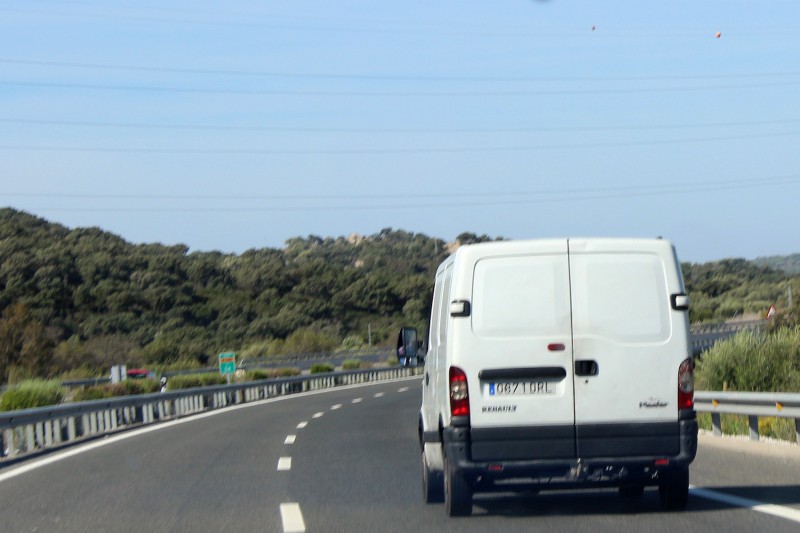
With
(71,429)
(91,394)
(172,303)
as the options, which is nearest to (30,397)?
(91,394)

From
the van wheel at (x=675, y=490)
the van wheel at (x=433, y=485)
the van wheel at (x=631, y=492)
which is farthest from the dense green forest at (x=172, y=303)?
the van wheel at (x=675, y=490)

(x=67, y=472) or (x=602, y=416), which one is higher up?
(x=602, y=416)

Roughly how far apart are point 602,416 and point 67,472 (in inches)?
340

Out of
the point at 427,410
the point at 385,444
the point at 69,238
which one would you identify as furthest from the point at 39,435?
the point at 69,238

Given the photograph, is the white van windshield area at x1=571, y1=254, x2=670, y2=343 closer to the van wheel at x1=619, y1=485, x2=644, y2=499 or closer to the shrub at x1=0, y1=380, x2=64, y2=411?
the van wheel at x1=619, y1=485, x2=644, y2=499

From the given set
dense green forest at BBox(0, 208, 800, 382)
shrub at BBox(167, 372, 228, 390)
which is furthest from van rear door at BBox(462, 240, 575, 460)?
dense green forest at BBox(0, 208, 800, 382)

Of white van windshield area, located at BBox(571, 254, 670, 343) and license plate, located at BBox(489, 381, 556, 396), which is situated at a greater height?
white van windshield area, located at BBox(571, 254, 670, 343)

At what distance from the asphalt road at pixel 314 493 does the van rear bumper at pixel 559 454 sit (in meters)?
0.44

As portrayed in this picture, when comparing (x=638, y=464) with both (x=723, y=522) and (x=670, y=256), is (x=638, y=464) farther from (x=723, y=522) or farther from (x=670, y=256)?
(x=670, y=256)

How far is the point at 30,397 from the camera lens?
26156 millimetres

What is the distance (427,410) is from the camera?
10.8m

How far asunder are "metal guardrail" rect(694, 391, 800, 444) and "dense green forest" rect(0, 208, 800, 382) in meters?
41.6

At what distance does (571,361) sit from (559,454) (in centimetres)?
71

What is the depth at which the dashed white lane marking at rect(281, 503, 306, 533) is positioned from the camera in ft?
31.9
